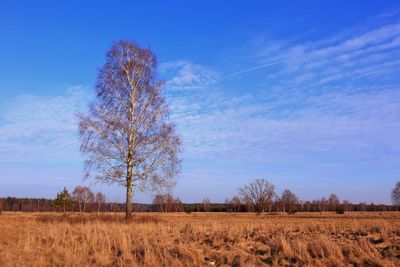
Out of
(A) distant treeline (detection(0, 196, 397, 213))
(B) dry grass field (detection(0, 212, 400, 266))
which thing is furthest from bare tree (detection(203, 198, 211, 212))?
(B) dry grass field (detection(0, 212, 400, 266))

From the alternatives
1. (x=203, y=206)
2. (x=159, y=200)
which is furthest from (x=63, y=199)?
(x=203, y=206)

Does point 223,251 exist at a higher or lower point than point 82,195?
lower

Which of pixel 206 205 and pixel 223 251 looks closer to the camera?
pixel 223 251

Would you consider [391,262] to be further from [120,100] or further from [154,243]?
[120,100]

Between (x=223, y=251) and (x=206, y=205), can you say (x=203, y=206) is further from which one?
(x=223, y=251)

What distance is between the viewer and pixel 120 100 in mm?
26703

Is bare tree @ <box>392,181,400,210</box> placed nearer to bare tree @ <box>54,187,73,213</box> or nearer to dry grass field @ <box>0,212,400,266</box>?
bare tree @ <box>54,187,73,213</box>

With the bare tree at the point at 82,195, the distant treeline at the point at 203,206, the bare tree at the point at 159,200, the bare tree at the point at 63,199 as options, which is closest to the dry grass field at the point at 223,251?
the bare tree at the point at 159,200

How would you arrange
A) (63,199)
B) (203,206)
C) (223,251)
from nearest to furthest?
(223,251) → (63,199) → (203,206)

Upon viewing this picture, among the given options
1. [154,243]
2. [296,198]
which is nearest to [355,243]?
[154,243]

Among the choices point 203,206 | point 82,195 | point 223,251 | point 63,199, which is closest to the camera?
point 223,251

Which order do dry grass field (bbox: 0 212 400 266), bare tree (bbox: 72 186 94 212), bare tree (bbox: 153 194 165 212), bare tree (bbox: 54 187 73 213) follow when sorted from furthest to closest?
bare tree (bbox: 72 186 94 212)
bare tree (bbox: 54 187 73 213)
bare tree (bbox: 153 194 165 212)
dry grass field (bbox: 0 212 400 266)

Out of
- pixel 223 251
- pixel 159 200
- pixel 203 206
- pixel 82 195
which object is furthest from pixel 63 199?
pixel 223 251

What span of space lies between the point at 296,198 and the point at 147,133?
120 metres
